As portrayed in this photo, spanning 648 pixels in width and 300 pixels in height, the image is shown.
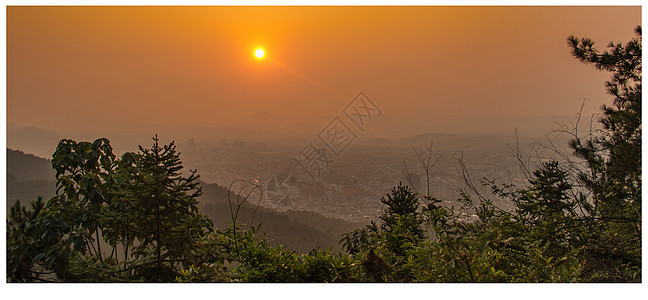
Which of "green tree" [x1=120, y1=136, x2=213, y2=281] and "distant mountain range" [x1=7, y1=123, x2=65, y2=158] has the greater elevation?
"distant mountain range" [x1=7, y1=123, x2=65, y2=158]

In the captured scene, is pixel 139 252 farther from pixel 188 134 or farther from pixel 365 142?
pixel 365 142

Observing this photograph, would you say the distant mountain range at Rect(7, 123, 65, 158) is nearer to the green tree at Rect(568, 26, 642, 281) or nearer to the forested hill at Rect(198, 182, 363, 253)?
the forested hill at Rect(198, 182, 363, 253)

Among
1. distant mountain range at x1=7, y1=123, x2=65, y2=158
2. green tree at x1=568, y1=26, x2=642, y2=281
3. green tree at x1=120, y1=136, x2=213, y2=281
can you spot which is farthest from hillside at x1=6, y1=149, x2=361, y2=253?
green tree at x1=568, y1=26, x2=642, y2=281

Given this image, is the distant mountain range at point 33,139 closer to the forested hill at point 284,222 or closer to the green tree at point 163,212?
the green tree at point 163,212

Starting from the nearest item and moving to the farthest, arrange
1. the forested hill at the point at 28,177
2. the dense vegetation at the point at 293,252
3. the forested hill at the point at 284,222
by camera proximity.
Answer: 1. the dense vegetation at the point at 293,252
2. the forested hill at the point at 284,222
3. the forested hill at the point at 28,177

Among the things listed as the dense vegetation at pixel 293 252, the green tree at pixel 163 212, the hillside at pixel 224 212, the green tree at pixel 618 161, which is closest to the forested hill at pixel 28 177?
the hillside at pixel 224 212

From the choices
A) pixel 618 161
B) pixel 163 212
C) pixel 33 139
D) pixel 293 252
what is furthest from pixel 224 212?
pixel 618 161
